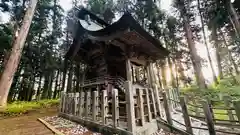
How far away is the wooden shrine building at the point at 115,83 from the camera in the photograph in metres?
3.91

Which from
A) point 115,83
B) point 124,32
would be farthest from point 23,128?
point 124,32

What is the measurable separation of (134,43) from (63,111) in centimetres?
533

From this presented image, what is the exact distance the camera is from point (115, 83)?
876 cm

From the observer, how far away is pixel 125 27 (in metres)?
6.62

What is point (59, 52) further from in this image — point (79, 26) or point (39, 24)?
point (79, 26)

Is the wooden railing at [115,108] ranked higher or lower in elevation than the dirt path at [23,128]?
higher

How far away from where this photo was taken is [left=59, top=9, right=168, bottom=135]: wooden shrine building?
3910mm

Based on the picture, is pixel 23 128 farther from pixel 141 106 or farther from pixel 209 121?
pixel 209 121

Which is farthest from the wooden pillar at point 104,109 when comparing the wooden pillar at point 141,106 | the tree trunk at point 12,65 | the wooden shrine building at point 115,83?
the tree trunk at point 12,65

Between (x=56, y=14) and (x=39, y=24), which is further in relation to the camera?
(x=56, y=14)

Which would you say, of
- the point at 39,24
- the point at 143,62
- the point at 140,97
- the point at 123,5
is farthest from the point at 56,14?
the point at 140,97

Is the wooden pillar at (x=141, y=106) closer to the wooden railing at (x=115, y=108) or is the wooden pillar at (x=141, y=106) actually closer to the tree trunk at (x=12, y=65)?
the wooden railing at (x=115, y=108)

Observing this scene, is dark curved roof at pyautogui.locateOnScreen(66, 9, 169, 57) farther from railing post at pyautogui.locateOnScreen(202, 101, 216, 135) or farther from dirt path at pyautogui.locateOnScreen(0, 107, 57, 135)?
→ dirt path at pyautogui.locateOnScreen(0, 107, 57, 135)

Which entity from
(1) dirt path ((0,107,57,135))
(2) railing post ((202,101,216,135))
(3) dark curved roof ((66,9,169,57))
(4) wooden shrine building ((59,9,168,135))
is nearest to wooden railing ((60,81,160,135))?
(4) wooden shrine building ((59,9,168,135))
